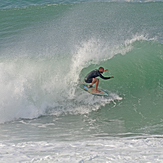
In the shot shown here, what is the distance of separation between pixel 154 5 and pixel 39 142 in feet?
54.7

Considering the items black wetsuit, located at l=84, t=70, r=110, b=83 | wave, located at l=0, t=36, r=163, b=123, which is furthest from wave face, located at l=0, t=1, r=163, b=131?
black wetsuit, located at l=84, t=70, r=110, b=83

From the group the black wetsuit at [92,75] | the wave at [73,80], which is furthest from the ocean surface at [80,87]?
the black wetsuit at [92,75]

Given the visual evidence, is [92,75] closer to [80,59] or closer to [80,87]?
[80,87]

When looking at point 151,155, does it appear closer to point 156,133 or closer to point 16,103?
point 156,133

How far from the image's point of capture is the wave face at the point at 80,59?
8836 mm

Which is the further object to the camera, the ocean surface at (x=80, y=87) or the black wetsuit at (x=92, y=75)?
the black wetsuit at (x=92, y=75)

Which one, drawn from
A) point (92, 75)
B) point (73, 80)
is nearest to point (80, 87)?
point (73, 80)

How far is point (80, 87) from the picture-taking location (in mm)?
9984

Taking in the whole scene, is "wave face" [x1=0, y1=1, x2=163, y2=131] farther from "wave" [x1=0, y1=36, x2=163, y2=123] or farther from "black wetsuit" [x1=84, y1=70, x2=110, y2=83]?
"black wetsuit" [x1=84, y1=70, x2=110, y2=83]

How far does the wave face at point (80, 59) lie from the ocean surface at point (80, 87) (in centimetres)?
4

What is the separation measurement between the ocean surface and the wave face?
0.13 feet

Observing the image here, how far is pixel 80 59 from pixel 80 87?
→ 79.1 inches

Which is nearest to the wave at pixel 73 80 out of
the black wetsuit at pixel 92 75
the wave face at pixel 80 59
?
the wave face at pixel 80 59

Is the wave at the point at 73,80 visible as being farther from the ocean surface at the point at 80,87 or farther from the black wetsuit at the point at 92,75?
the black wetsuit at the point at 92,75
